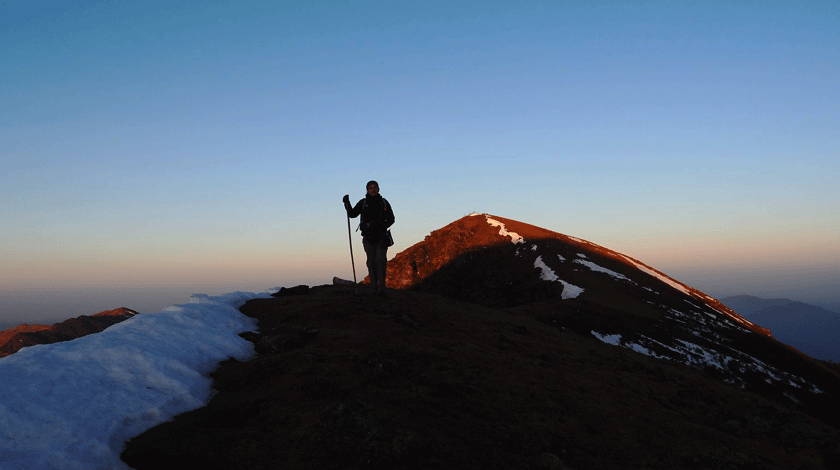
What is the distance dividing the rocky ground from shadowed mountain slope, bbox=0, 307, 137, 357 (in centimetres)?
6046

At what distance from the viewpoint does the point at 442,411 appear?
1111 cm

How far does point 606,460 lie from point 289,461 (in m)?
6.64

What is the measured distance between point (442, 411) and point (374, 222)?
12.4m

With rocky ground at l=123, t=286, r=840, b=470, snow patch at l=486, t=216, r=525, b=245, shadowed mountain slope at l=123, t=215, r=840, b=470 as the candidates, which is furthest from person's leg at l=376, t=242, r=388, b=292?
snow patch at l=486, t=216, r=525, b=245

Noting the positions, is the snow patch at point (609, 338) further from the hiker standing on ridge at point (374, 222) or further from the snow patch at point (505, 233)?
the snow patch at point (505, 233)

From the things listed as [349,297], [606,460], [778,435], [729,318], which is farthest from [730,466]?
[729,318]

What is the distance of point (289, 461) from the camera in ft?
28.3

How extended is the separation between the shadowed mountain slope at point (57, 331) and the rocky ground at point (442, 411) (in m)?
60.5

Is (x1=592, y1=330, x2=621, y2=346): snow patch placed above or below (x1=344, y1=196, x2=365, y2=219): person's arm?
below

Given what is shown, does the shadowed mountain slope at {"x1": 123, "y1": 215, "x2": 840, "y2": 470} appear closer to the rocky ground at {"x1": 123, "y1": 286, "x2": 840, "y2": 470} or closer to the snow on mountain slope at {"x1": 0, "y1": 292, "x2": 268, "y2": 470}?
the rocky ground at {"x1": 123, "y1": 286, "x2": 840, "y2": 470}

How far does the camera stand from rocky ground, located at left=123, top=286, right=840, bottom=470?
9.19 metres

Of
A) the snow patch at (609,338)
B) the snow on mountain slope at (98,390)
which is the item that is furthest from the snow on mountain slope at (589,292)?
the snow on mountain slope at (98,390)

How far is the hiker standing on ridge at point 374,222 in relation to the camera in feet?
73.9

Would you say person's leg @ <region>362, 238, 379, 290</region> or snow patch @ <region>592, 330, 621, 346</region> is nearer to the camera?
person's leg @ <region>362, 238, 379, 290</region>
